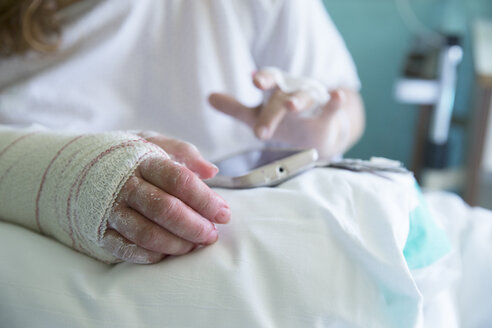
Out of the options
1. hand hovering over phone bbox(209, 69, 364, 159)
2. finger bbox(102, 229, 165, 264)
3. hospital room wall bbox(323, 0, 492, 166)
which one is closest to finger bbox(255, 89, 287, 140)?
hand hovering over phone bbox(209, 69, 364, 159)

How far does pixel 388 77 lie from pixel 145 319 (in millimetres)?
1746

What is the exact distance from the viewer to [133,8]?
751mm

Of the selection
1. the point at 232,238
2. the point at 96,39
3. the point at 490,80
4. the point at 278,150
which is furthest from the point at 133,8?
the point at 490,80

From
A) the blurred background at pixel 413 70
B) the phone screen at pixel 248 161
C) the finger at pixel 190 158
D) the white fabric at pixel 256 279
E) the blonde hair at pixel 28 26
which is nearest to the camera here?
the white fabric at pixel 256 279

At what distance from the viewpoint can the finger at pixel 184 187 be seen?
1.30ft

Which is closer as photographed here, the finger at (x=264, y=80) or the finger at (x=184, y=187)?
the finger at (x=184, y=187)

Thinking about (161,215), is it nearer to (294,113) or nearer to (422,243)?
(422,243)

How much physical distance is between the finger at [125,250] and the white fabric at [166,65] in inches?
14.9

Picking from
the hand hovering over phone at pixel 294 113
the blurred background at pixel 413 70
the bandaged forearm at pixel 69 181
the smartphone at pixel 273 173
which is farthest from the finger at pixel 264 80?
the blurred background at pixel 413 70

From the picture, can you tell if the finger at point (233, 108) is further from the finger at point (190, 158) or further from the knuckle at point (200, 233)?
the knuckle at point (200, 233)

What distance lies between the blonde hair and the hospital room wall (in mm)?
1356

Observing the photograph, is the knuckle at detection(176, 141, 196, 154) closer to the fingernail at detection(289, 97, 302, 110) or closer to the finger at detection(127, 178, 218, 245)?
the finger at detection(127, 178, 218, 245)

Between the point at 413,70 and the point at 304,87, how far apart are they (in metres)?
1.12

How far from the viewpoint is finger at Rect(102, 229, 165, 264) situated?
0.39 metres
